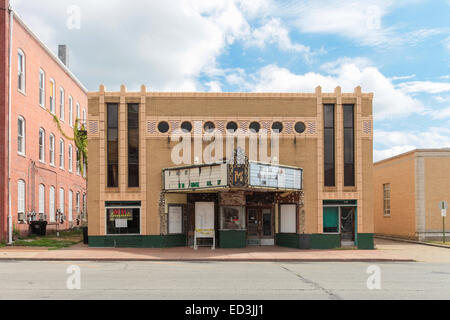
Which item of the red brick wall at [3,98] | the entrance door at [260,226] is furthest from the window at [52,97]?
the entrance door at [260,226]

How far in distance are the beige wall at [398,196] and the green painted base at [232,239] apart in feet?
43.7

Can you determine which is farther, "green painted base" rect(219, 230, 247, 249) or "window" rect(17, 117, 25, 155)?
"window" rect(17, 117, 25, 155)

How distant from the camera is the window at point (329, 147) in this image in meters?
24.8

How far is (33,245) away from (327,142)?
16.5 meters

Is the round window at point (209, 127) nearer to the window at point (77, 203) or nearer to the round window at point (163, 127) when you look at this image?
the round window at point (163, 127)

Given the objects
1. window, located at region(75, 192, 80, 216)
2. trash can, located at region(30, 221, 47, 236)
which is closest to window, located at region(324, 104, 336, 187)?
trash can, located at region(30, 221, 47, 236)

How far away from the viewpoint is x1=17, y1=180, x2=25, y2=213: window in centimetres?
2717

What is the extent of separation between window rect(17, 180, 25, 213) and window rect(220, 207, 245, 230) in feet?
40.6

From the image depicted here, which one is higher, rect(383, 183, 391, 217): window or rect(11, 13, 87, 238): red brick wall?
rect(11, 13, 87, 238): red brick wall

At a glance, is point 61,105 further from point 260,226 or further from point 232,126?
point 260,226

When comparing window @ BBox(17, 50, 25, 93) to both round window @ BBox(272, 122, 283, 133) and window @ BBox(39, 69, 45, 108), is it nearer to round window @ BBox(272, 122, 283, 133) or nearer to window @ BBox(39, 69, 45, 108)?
window @ BBox(39, 69, 45, 108)

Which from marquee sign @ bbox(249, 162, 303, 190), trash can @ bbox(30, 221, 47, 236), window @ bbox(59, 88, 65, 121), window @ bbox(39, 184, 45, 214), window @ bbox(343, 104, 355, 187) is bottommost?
trash can @ bbox(30, 221, 47, 236)

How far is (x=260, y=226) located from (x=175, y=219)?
15.6 ft

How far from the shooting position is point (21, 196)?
90.9 ft
